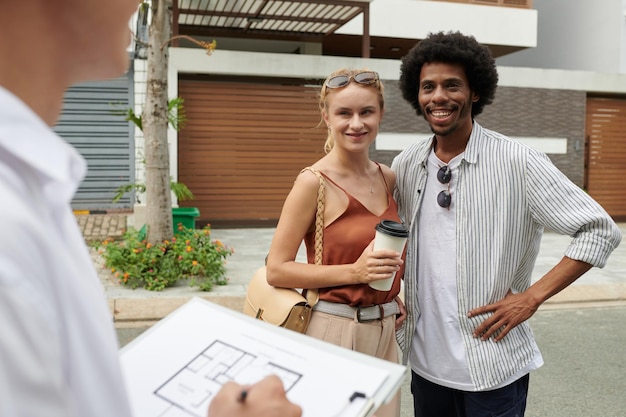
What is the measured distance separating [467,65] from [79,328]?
211cm

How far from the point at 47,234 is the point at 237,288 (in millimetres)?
6535

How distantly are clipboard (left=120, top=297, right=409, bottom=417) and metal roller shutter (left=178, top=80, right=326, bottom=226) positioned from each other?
37.4 ft

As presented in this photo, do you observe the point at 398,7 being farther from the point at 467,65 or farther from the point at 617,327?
the point at 467,65

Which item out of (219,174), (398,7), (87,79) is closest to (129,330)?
(87,79)

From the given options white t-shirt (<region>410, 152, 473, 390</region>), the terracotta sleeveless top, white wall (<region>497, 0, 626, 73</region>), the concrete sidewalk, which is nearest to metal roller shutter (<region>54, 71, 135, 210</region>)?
the concrete sidewalk

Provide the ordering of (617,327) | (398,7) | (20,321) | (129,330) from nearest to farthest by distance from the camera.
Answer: (20,321) → (129,330) → (617,327) → (398,7)

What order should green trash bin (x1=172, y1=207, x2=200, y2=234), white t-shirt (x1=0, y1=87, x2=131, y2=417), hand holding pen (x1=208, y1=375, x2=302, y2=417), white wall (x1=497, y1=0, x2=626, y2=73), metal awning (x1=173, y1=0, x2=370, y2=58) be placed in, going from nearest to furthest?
white t-shirt (x1=0, y1=87, x2=131, y2=417) < hand holding pen (x1=208, y1=375, x2=302, y2=417) < green trash bin (x1=172, y1=207, x2=200, y2=234) < metal awning (x1=173, y1=0, x2=370, y2=58) < white wall (x1=497, y1=0, x2=626, y2=73)

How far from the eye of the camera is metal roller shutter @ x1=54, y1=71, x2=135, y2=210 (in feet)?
41.5

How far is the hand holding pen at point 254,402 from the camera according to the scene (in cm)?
79

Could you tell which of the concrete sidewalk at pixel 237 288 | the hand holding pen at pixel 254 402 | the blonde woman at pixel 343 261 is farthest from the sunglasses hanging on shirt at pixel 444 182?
the concrete sidewalk at pixel 237 288

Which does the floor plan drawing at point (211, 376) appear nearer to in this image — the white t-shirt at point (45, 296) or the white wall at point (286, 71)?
the white t-shirt at point (45, 296)

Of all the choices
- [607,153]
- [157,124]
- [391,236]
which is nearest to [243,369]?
[391,236]

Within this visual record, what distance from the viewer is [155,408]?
97cm

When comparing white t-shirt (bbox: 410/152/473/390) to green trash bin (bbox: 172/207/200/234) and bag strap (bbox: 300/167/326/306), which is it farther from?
green trash bin (bbox: 172/207/200/234)
